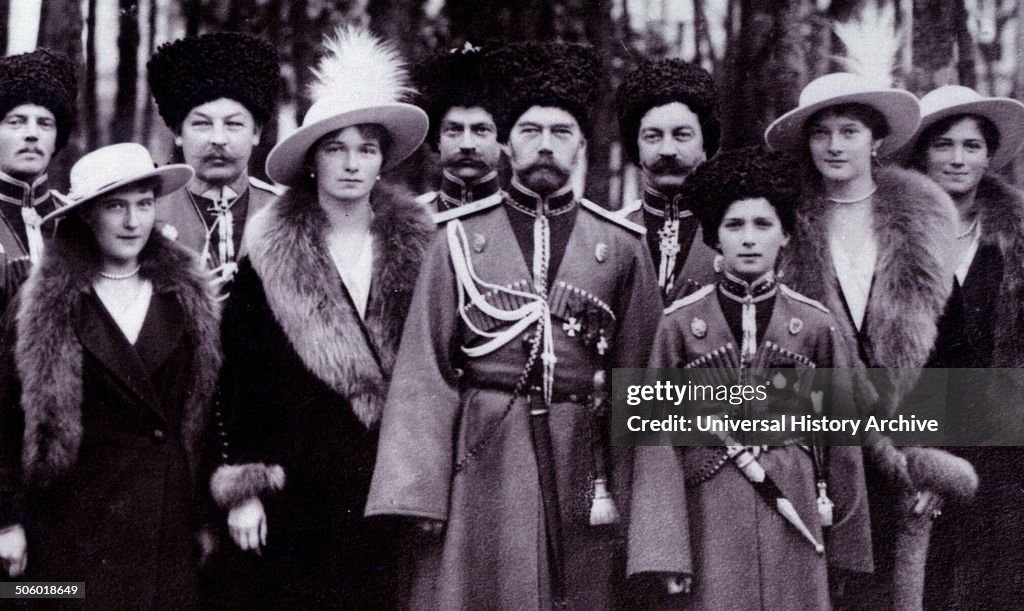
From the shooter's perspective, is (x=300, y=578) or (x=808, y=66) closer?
(x=300, y=578)

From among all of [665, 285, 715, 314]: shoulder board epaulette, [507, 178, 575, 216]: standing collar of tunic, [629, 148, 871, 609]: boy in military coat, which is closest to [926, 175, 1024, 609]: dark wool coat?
[629, 148, 871, 609]: boy in military coat


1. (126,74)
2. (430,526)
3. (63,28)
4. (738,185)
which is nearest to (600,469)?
(430,526)

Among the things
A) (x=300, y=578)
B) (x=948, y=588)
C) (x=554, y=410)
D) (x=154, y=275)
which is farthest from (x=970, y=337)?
(x=154, y=275)

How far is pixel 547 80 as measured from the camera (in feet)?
13.6

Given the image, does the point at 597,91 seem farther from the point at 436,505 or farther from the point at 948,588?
the point at 948,588

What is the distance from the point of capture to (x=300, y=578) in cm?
421

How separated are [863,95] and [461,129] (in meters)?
1.41

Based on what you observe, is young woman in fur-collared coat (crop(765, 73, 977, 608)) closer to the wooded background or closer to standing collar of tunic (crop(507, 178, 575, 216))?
the wooded background

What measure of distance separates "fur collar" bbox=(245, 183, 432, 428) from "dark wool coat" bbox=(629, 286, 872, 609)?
2.81 feet

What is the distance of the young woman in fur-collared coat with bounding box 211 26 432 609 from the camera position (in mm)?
4148

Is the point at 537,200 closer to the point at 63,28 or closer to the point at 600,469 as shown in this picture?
the point at 600,469

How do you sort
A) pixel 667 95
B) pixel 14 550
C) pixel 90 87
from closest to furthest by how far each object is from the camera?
pixel 14 550
pixel 667 95
pixel 90 87

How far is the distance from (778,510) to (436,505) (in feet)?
3.58

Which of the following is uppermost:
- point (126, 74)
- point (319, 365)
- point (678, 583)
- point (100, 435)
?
point (126, 74)
